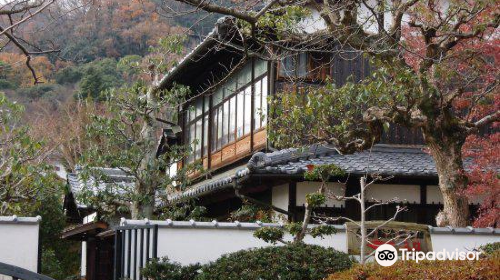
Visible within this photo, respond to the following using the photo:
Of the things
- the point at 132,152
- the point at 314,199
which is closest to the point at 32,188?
the point at 132,152

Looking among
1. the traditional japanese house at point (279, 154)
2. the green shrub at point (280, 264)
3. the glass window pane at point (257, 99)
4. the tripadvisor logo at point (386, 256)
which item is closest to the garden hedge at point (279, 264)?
the green shrub at point (280, 264)

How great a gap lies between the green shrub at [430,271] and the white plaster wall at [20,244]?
592cm

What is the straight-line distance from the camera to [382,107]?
14641 mm

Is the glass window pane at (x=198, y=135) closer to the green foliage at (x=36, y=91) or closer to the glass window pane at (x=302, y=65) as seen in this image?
the glass window pane at (x=302, y=65)

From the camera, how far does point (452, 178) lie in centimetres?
1349

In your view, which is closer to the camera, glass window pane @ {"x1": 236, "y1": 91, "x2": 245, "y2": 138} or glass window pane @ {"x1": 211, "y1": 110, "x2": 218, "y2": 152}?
glass window pane @ {"x1": 236, "y1": 91, "x2": 245, "y2": 138}

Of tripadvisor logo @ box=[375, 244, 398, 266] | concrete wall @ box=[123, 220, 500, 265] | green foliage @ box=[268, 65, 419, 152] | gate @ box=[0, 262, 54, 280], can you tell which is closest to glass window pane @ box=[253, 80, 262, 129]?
green foliage @ box=[268, 65, 419, 152]

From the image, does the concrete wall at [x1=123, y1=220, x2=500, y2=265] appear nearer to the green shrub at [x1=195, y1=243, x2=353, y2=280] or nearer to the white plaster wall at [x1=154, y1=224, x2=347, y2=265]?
the white plaster wall at [x1=154, y1=224, x2=347, y2=265]

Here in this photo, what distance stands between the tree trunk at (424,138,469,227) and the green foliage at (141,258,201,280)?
4747 millimetres

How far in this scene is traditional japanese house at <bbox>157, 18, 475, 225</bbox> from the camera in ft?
55.1

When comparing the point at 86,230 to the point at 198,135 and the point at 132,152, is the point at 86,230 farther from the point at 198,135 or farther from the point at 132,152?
the point at 132,152

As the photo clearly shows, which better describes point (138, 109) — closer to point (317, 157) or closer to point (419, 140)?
Result: point (317, 157)

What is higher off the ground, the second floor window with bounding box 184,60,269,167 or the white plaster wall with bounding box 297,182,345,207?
the second floor window with bounding box 184,60,269,167

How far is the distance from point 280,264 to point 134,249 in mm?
3448
